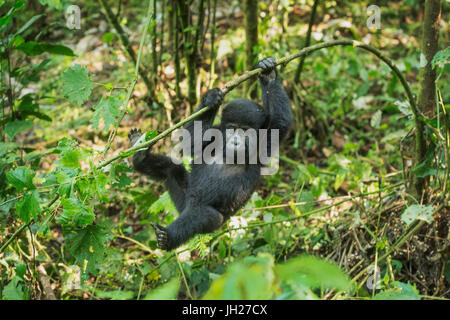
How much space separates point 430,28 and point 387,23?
4565 millimetres

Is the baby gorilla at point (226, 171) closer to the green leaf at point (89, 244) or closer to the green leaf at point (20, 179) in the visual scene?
the green leaf at point (89, 244)

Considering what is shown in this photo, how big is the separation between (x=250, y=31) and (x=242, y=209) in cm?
243

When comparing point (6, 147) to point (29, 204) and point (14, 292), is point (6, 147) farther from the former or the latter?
point (29, 204)

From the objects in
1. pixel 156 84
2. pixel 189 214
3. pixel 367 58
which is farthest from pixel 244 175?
pixel 367 58

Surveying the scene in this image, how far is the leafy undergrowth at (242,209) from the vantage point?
2352 millimetres

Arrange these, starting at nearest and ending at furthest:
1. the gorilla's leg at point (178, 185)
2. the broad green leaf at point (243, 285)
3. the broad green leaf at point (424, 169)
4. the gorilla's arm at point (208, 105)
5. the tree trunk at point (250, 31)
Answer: the broad green leaf at point (243, 285)
the gorilla's arm at point (208, 105)
the broad green leaf at point (424, 169)
the gorilla's leg at point (178, 185)
the tree trunk at point (250, 31)

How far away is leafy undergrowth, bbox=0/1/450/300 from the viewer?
2.35 metres

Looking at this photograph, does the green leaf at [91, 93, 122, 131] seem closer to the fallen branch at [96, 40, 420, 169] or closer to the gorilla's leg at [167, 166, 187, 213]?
the fallen branch at [96, 40, 420, 169]

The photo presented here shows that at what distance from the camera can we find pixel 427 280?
3.44m

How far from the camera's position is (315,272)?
1.07 meters

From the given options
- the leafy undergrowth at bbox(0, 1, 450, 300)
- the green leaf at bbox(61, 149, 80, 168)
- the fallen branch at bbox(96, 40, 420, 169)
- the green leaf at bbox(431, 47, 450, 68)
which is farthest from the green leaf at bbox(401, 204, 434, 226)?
the green leaf at bbox(61, 149, 80, 168)

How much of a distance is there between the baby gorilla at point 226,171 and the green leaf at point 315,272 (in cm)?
198

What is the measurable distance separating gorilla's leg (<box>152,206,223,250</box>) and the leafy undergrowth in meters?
0.08

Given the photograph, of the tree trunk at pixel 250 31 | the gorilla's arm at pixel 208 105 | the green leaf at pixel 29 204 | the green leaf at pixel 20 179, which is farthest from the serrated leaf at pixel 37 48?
the tree trunk at pixel 250 31
